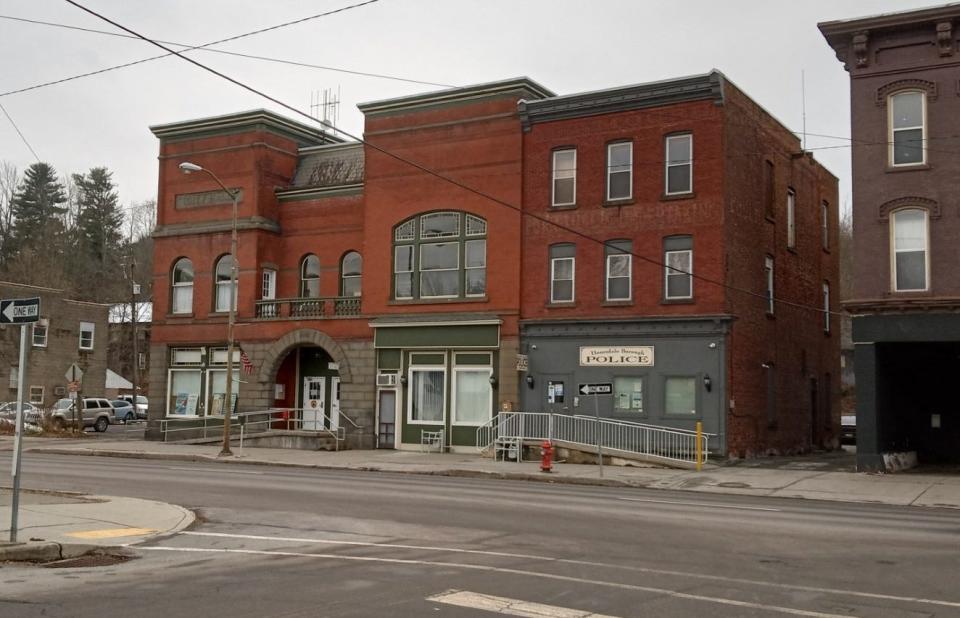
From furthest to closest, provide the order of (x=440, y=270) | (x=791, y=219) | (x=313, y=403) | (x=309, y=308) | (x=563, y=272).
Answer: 1. (x=313, y=403)
2. (x=309, y=308)
3. (x=791, y=219)
4. (x=440, y=270)
5. (x=563, y=272)

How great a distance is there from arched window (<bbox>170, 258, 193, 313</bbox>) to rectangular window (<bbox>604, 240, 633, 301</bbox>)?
59.9 feet

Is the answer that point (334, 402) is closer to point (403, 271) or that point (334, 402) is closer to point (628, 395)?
point (403, 271)

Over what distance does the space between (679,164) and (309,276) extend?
52.3ft

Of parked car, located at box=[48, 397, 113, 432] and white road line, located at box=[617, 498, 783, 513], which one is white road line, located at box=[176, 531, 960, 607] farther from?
parked car, located at box=[48, 397, 113, 432]

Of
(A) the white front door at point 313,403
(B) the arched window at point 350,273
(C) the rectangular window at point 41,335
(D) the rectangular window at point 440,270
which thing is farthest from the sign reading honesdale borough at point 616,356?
(C) the rectangular window at point 41,335

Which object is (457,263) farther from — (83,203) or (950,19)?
(83,203)

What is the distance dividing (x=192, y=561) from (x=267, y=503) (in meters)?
6.00

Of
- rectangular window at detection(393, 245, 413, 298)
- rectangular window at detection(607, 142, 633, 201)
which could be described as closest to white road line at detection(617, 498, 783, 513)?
rectangular window at detection(607, 142, 633, 201)

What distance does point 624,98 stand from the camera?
30.6 meters

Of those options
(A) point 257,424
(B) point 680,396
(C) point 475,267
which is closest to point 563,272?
(C) point 475,267

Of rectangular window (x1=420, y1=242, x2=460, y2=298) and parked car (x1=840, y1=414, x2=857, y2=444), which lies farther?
parked car (x1=840, y1=414, x2=857, y2=444)

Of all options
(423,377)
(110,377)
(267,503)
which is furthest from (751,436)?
(110,377)

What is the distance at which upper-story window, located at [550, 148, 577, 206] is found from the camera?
31797 mm

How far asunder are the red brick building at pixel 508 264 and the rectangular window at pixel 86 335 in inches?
1100
